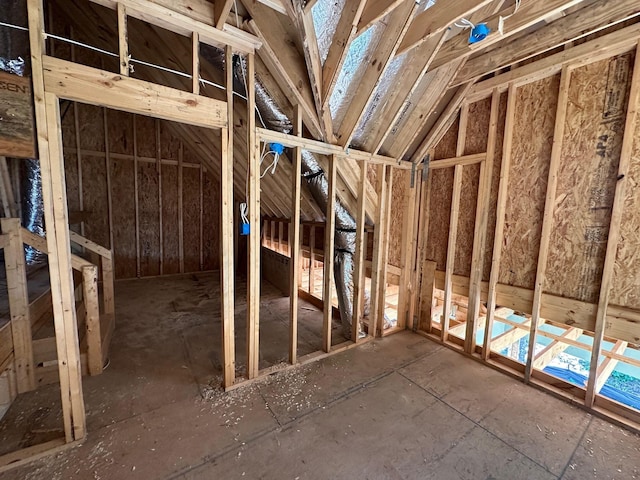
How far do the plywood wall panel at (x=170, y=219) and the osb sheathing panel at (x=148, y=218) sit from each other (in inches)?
5.4

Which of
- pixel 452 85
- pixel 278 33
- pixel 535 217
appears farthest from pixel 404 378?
pixel 278 33

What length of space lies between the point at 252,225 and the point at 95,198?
16.6 feet

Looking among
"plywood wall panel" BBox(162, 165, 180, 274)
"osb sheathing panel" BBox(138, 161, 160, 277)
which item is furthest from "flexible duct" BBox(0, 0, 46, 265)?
"plywood wall panel" BBox(162, 165, 180, 274)

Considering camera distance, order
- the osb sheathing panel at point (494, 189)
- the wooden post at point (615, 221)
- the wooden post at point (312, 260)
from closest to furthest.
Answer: the wooden post at point (615, 221)
the osb sheathing panel at point (494, 189)
the wooden post at point (312, 260)

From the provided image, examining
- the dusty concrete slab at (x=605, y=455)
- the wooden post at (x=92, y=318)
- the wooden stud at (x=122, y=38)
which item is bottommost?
the dusty concrete slab at (x=605, y=455)

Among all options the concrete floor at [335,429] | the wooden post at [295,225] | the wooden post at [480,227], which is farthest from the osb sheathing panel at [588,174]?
the wooden post at [295,225]

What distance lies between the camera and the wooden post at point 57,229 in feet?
4.71

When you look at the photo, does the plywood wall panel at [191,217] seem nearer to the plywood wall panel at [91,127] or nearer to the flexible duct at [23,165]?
the plywood wall panel at [91,127]

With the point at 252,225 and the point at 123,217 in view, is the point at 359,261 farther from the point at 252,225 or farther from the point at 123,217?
the point at 123,217

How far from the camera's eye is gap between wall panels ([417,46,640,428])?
2.09 meters

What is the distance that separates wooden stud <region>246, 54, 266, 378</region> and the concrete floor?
334 mm

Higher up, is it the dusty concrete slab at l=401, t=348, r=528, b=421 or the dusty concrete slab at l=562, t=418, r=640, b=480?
the dusty concrete slab at l=401, t=348, r=528, b=421

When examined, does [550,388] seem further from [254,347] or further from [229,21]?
[229,21]

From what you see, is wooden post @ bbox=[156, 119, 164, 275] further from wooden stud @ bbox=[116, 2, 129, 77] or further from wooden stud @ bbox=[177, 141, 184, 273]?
wooden stud @ bbox=[116, 2, 129, 77]
